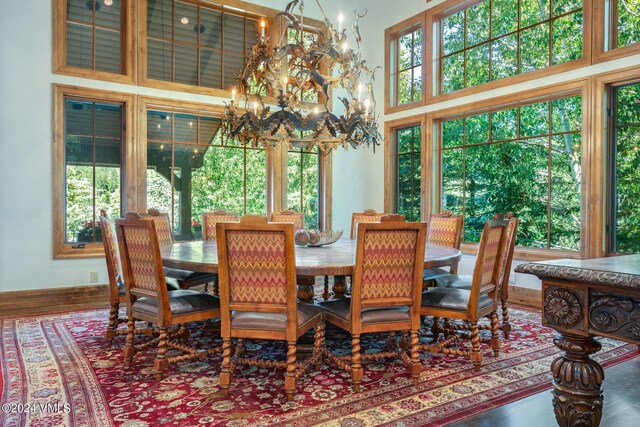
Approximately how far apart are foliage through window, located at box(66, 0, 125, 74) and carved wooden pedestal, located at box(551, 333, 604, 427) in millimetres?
5197

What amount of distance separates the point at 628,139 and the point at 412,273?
2.93m

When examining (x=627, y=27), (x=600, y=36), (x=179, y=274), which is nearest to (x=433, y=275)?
(x=179, y=274)

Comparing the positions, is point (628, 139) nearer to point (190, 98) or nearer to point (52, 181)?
point (190, 98)

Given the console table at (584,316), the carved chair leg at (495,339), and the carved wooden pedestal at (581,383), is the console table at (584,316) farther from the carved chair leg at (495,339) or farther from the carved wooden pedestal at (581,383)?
the carved chair leg at (495,339)

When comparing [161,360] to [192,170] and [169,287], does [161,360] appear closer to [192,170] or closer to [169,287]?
[169,287]

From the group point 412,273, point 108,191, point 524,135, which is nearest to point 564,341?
point 412,273

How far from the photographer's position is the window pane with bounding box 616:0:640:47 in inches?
153

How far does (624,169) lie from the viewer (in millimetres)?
4035

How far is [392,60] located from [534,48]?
7.25ft

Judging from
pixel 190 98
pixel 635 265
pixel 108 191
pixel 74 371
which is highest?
pixel 190 98

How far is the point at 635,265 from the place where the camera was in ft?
4.76

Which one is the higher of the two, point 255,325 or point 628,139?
point 628,139

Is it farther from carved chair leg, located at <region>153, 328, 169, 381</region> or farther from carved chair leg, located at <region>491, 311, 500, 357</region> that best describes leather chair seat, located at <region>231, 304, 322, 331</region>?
carved chair leg, located at <region>491, 311, 500, 357</region>

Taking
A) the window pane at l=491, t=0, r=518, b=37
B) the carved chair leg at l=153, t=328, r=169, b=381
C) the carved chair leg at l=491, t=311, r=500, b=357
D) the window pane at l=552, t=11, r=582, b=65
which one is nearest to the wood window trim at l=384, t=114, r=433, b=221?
the window pane at l=491, t=0, r=518, b=37
